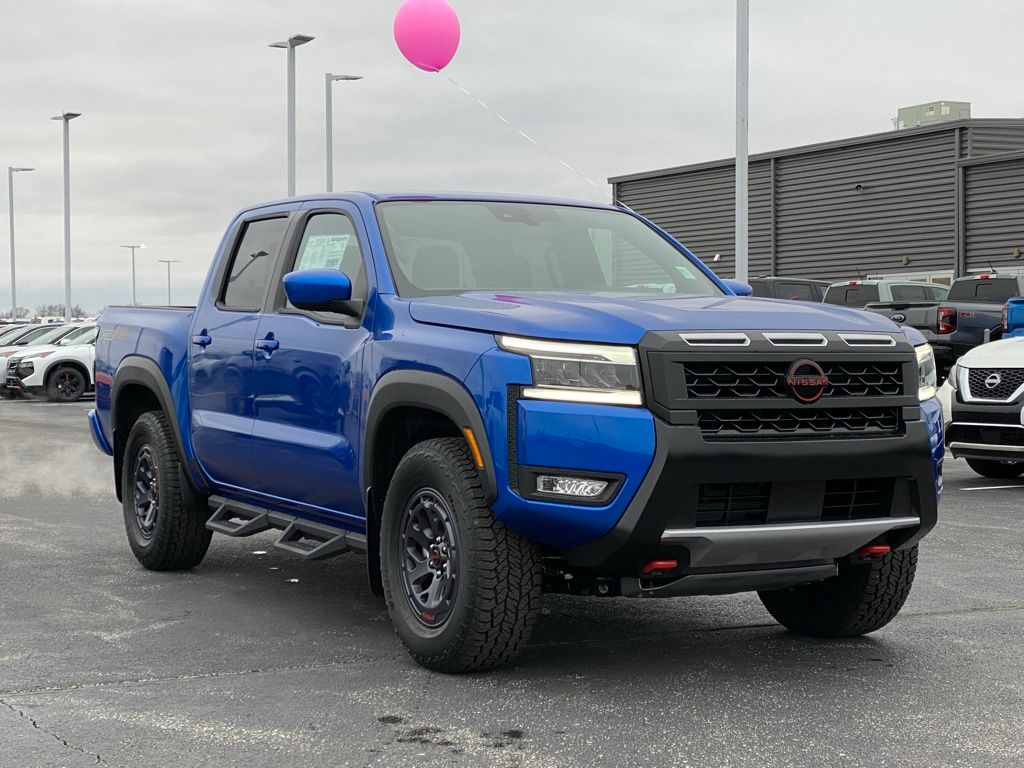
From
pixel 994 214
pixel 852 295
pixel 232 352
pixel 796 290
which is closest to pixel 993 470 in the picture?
pixel 232 352

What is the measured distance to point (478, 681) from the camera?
5.32m

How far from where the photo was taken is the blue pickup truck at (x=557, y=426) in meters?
4.90

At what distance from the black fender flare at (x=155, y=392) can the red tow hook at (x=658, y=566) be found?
320 cm

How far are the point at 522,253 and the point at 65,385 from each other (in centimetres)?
2366

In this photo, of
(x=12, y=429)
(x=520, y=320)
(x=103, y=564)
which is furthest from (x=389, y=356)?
(x=12, y=429)

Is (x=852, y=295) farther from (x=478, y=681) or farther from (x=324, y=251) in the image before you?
(x=478, y=681)

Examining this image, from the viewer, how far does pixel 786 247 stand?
143 feet

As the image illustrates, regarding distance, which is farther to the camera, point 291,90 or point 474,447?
point 291,90

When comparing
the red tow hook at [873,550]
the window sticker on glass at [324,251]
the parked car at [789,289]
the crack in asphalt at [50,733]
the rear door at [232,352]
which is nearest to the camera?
the crack in asphalt at [50,733]

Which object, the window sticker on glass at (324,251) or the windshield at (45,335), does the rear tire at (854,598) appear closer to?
the window sticker on glass at (324,251)

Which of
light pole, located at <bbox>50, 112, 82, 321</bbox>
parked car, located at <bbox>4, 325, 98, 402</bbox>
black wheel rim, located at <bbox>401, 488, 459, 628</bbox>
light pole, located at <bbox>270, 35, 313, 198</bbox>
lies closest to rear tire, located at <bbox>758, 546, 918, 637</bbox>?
black wheel rim, located at <bbox>401, 488, 459, 628</bbox>

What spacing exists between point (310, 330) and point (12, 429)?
15523 millimetres

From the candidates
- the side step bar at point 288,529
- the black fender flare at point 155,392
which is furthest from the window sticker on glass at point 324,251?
the black fender flare at point 155,392

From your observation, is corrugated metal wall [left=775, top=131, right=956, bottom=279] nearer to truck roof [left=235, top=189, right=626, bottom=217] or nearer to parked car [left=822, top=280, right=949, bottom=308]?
parked car [left=822, top=280, right=949, bottom=308]
